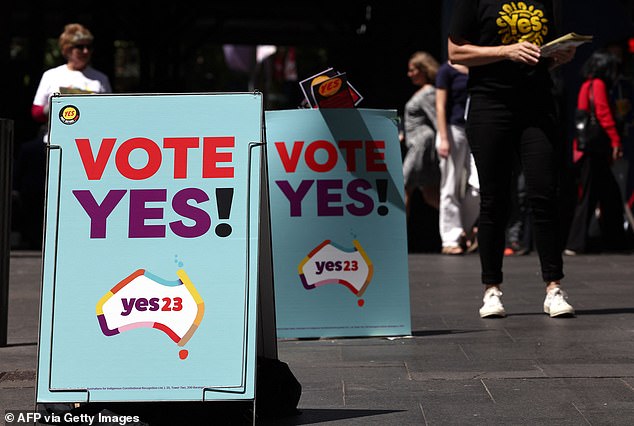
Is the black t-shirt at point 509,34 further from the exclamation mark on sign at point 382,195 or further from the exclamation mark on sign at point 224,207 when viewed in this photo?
the exclamation mark on sign at point 224,207

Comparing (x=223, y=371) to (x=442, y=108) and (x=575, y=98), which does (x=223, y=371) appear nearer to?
(x=442, y=108)

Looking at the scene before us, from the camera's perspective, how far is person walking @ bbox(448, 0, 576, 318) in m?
7.31

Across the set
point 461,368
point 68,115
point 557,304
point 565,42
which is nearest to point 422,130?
point 557,304

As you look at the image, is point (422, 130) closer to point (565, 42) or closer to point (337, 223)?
point (565, 42)

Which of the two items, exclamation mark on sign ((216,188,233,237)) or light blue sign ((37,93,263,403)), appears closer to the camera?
light blue sign ((37,93,263,403))

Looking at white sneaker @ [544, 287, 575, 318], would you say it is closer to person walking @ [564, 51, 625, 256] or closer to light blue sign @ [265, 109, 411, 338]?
light blue sign @ [265, 109, 411, 338]

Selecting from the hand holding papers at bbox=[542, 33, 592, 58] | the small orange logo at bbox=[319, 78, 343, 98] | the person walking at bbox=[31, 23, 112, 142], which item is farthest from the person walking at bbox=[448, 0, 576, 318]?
the person walking at bbox=[31, 23, 112, 142]

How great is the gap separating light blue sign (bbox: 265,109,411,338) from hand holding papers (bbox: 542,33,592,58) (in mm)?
972

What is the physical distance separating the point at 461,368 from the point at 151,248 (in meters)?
1.74

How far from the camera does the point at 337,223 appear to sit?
684 centimetres

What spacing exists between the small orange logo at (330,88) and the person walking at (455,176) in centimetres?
483

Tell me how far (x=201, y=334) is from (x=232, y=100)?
0.87 meters

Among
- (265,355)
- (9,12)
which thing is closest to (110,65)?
(9,12)

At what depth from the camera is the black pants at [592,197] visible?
12.4m
